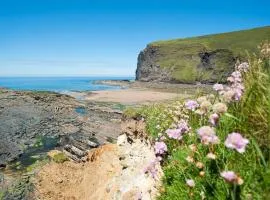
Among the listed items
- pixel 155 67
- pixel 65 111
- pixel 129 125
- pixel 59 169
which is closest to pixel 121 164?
pixel 129 125

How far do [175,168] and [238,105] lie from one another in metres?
1.76

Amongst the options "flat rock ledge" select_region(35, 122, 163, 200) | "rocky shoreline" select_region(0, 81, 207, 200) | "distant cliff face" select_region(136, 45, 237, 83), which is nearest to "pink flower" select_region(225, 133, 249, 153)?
"rocky shoreline" select_region(0, 81, 207, 200)

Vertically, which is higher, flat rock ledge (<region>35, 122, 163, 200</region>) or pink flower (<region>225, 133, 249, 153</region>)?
pink flower (<region>225, 133, 249, 153</region>)

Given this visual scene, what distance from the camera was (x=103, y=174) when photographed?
1858 centimetres

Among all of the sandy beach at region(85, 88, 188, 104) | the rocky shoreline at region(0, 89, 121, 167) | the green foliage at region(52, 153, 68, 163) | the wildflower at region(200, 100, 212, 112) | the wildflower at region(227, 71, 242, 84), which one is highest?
the wildflower at region(227, 71, 242, 84)

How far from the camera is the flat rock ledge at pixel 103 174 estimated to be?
535 inches

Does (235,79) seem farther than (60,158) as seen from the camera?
No

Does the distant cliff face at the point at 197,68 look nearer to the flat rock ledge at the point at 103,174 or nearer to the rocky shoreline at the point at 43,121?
the rocky shoreline at the point at 43,121

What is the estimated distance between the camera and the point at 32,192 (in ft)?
68.8

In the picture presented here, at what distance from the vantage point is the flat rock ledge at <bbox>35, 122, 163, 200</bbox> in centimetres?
1360

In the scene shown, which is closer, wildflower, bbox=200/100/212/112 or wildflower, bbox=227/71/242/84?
wildflower, bbox=200/100/212/112

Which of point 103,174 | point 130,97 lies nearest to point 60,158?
point 103,174

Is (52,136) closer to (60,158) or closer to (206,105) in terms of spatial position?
(60,158)

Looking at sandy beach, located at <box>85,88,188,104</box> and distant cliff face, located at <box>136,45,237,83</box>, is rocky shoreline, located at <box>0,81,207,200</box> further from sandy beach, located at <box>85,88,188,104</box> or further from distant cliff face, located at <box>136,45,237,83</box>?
distant cliff face, located at <box>136,45,237,83</box>
